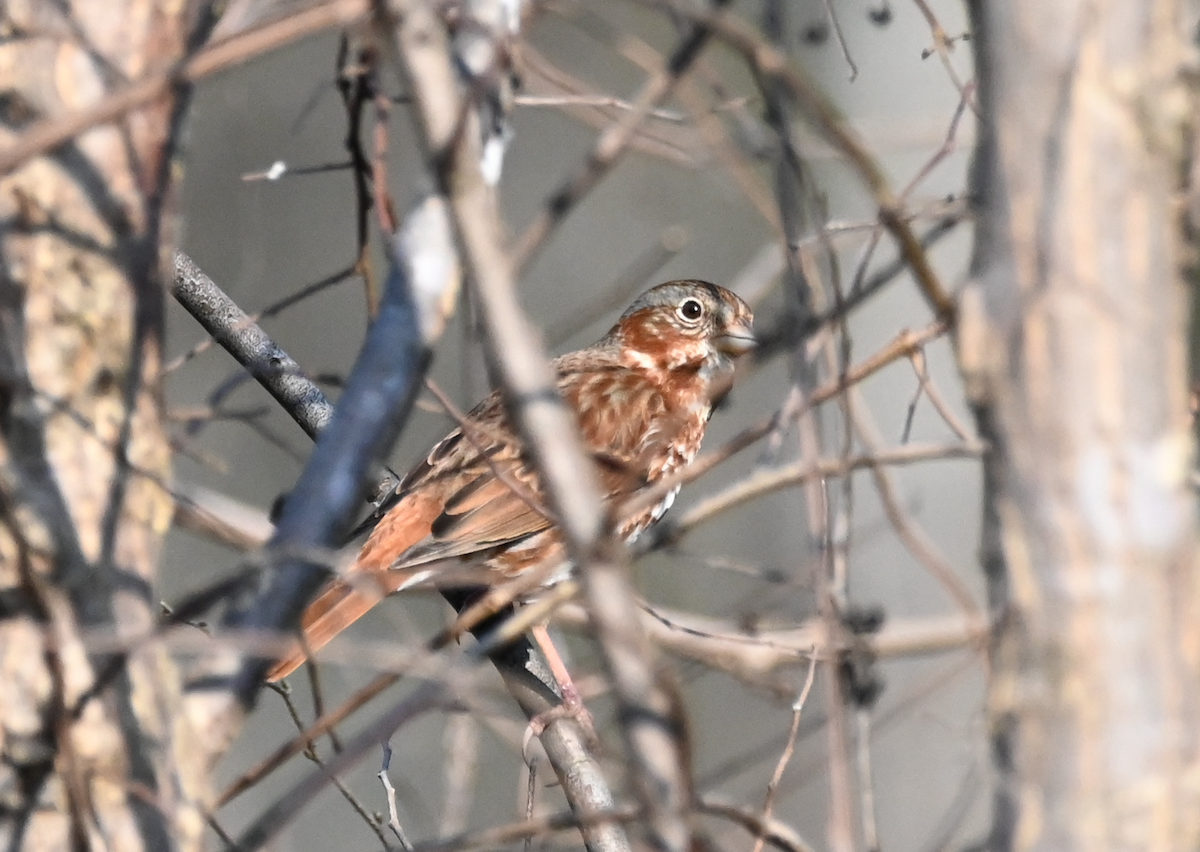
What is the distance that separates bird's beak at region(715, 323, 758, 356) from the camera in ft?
15.9

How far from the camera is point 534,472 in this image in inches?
138

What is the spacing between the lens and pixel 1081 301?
1.35 metres

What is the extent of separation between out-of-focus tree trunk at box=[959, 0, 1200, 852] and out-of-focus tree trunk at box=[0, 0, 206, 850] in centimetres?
97

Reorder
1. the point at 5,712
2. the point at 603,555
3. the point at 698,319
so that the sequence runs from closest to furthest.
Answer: the point at 603,555, the point at 5,712, the point at 698,319

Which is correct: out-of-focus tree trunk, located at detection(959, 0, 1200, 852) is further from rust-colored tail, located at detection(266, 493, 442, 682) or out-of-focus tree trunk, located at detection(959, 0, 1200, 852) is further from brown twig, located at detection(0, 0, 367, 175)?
rust-colored tail, located at detection(266, 493, 442, 682)

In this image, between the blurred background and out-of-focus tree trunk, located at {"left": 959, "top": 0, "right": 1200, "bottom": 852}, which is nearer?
out-of-focus tree trunk, located at {"left": 959, "top": 0, "right": 1200, "bottom": 852}

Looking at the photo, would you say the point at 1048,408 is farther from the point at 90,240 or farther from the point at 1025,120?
the point at 90,240

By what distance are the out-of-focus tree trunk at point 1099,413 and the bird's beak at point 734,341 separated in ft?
11.2

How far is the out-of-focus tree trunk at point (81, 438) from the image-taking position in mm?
1661

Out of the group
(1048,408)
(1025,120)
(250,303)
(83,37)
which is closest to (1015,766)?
(1048,408)

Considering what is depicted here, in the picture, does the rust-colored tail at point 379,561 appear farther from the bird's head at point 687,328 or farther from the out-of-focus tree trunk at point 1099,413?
the out-of-focus tree trunk at point 1099,413

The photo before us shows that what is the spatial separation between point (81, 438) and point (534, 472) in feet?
6.02

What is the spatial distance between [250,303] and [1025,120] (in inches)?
296

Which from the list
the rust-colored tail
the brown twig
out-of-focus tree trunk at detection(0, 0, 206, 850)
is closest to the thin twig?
out-of-focus tree trunk at detection(0, 0, 206, 850)
